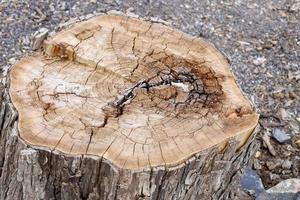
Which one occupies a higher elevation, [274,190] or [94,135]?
[94,135]

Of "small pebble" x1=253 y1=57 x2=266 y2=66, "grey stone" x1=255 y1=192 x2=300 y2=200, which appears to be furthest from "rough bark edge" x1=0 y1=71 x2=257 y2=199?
"small pebble" x1=253 y1=57 x2=266 y2=66

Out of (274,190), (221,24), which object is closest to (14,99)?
(274,190)

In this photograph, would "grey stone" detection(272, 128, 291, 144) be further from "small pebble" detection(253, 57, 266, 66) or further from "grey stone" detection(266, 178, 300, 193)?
"small pebble" detection(253, 57, 266, 66)

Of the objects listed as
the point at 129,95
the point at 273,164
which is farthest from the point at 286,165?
the point at 129,95

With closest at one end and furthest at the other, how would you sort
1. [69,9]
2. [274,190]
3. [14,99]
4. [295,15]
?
[14,99] → [274,190] → [69,9] → [295,15]

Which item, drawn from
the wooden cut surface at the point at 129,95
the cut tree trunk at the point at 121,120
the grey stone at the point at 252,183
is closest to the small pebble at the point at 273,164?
the grey stone at the point at 252,183

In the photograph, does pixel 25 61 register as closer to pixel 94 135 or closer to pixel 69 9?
pixel 94 135

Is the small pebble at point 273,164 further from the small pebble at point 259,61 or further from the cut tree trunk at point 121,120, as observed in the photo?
the cut tree trunk at point 121,120
